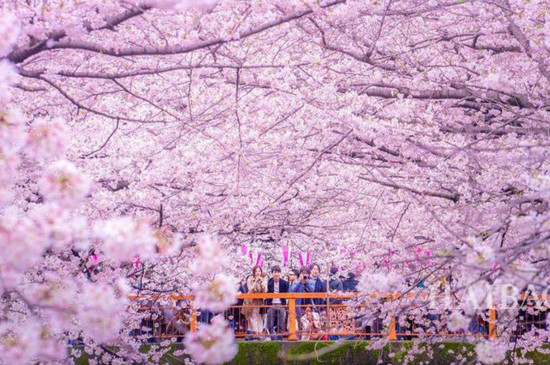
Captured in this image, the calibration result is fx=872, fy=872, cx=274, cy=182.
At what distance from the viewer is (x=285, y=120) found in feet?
26.6

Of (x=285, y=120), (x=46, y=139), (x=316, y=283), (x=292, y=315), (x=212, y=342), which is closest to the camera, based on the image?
(x=212, y=342)

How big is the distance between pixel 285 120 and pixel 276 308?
618 centimetres

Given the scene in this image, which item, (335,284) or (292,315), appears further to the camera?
(335,284)

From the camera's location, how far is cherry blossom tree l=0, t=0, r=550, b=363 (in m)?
4.69

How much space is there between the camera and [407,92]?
690 cm

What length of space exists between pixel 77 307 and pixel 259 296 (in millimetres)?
9936

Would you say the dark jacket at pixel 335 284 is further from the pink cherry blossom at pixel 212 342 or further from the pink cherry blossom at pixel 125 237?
the pink cherry blossom at pixel 125 237

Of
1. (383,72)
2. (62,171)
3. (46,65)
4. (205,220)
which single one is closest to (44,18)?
(62,171)

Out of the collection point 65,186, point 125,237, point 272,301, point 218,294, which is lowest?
point 218,294

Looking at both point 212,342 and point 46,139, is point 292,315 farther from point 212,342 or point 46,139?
point 46,139

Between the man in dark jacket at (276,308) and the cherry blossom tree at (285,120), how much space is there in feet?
12.6

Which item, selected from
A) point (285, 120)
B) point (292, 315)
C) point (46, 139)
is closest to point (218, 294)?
point (46, 139)

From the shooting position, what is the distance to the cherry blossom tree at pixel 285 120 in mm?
4691

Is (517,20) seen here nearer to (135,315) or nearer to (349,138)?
(349,138)
